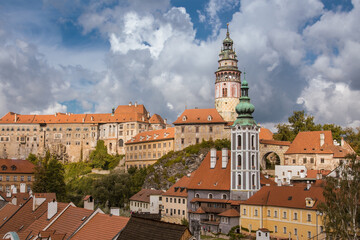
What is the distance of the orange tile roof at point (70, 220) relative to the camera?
27094 mm

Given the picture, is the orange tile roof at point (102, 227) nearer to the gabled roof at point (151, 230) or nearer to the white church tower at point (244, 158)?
the gabled roof at point (151, 230)

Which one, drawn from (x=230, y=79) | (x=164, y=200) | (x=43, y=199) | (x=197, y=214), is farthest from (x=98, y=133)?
(x=43, y=199)

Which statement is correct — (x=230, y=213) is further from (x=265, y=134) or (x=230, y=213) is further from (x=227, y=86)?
(x=227, y=86)

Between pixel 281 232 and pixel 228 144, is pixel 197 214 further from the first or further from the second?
pixel 228 144

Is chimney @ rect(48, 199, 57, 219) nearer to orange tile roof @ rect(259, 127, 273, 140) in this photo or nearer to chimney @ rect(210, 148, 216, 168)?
chimney @ rect(210, 148, 216, 168)

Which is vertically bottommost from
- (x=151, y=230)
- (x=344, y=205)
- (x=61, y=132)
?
(x=151, y=230)

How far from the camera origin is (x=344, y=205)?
3294 cm

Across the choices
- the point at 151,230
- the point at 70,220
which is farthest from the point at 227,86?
the point at 151,230

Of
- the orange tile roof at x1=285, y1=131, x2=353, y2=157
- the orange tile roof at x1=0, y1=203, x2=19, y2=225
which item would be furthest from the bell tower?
the orange tile roof at x1=0, y1=203, x2=19, y2=225

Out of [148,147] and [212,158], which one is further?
[148,147]

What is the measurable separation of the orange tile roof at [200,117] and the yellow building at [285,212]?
34.1m

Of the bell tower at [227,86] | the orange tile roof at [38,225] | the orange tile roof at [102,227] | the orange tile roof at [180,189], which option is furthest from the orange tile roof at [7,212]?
the bell tower at [227,86]

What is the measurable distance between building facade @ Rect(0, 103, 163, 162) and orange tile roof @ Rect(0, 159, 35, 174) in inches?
1397

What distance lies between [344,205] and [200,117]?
177ft
